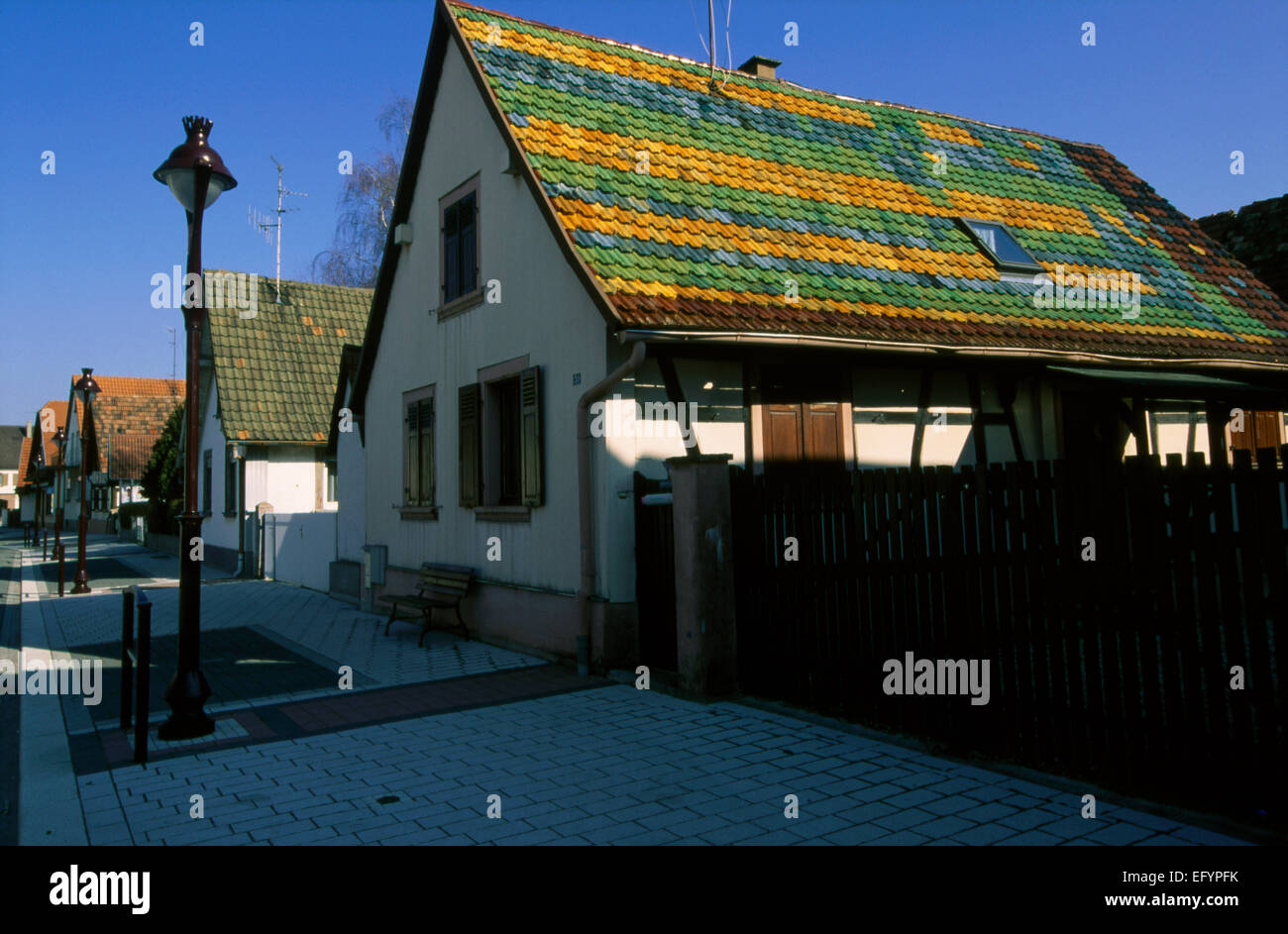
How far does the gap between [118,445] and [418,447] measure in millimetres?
38748

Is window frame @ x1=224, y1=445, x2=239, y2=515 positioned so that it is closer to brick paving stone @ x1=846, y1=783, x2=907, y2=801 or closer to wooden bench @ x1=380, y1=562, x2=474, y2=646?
wooden bench @ x1=380, y1=562, x2=474, y2=646

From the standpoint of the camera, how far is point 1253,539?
4246 millimetres

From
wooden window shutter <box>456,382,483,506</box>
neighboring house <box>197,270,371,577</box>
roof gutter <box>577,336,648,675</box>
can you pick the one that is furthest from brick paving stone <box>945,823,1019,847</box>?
neighboring house <box>197,270,371,577</box>

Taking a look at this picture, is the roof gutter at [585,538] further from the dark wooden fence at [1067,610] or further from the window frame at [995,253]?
the window frame at [995,253]

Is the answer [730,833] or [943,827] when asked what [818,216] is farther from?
[730,833]

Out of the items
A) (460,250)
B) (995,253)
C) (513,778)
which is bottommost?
(513,778)

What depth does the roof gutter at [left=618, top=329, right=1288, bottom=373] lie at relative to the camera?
8.06m

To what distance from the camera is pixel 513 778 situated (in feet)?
18.6

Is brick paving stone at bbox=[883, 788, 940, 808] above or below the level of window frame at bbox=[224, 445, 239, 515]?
below

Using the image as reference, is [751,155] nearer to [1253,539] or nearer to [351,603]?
[1253,539]

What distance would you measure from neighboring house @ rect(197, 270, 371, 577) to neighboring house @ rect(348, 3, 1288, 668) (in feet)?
28.6

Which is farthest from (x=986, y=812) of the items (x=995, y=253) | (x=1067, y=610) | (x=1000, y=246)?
(x=1000, y=246)

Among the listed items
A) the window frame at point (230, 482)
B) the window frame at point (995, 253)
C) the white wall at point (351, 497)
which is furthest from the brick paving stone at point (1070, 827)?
the window frame at point (230, 482)
